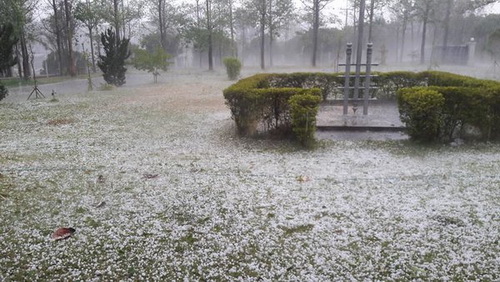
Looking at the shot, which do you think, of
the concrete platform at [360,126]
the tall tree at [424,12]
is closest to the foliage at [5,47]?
the concrete platform at [360,126]

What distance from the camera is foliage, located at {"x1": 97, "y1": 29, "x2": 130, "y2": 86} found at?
47.2ft

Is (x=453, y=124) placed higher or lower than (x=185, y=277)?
higher

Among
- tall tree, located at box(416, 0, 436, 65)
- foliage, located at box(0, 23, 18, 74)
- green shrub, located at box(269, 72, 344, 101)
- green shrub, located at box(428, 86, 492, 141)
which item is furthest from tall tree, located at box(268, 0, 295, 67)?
green shrub, located at box(428, 86, 492, 141)

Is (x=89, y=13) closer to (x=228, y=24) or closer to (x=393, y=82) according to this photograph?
(x=228, y=24)

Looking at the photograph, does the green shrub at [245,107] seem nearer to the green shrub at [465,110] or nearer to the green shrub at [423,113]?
the green shrub at [423,113]

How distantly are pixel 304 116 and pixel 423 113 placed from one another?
163 centimetres

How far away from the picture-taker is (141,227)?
Answer: 282 centimetres

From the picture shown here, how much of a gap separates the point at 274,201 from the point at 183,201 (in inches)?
33.6

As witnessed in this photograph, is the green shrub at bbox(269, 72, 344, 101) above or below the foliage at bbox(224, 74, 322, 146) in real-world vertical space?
above

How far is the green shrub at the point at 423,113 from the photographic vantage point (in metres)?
4.83

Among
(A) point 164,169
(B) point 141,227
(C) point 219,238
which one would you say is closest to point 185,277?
(C) point 219,238

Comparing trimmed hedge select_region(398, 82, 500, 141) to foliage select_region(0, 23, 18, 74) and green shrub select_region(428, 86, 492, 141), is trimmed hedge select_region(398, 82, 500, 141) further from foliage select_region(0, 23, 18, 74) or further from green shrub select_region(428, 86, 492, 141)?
foliage select_region(0, 23, 18, 74)

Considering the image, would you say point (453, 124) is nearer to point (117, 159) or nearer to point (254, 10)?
point (117, 159)

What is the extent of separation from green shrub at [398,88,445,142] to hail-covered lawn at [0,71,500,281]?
24 centimetres
